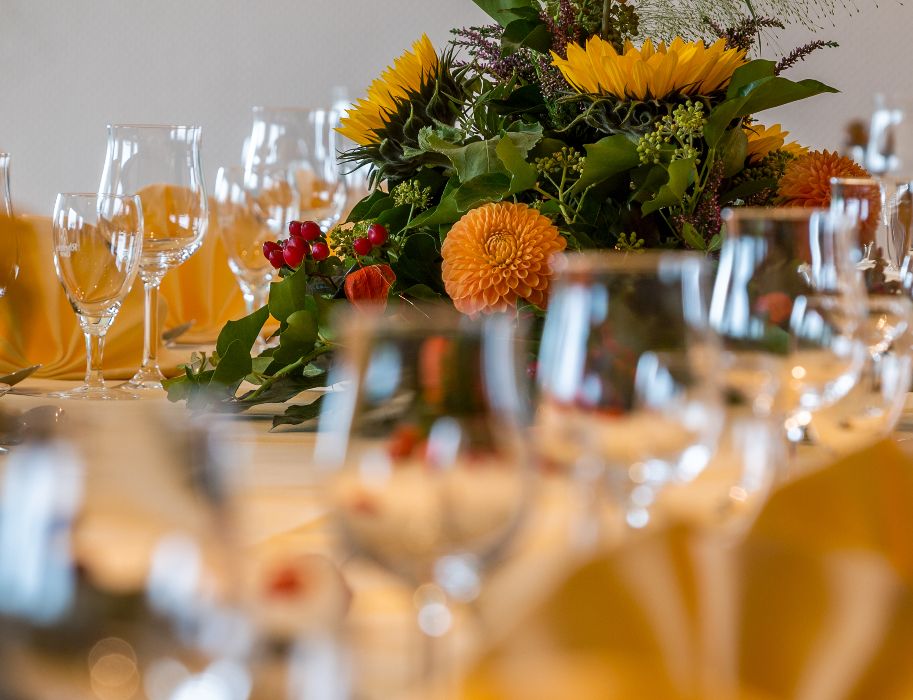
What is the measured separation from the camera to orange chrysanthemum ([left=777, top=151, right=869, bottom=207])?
3.75 ft

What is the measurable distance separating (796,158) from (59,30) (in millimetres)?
3778

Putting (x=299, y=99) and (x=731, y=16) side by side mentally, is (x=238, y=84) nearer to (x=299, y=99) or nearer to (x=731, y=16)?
(x=299, y=99)

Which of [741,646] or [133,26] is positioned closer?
[741,646]

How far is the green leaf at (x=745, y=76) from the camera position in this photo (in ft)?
3.69

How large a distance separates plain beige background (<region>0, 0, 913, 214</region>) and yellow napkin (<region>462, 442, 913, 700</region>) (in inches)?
152

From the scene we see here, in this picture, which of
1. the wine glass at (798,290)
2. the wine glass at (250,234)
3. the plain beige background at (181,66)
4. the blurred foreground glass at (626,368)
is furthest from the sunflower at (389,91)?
the plain beige background at (181,66)

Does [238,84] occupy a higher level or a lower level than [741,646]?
higher

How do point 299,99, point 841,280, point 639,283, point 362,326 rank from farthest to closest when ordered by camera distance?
point 299,99 < point 841,280 < point 639,283 < point 362,326

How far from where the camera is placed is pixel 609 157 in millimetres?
1120

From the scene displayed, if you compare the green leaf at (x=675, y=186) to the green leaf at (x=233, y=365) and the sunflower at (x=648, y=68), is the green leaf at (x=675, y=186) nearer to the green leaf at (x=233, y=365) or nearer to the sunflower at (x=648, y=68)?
the sunflower at (x=648, y=68)

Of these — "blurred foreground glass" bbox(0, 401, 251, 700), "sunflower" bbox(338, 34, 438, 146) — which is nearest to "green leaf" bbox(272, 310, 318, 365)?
"sunflower" bbox(338, 34, 438, 146)

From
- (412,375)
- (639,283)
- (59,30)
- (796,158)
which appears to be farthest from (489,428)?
(59,30)

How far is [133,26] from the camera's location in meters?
4.41

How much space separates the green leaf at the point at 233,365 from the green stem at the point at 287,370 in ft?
0.06
